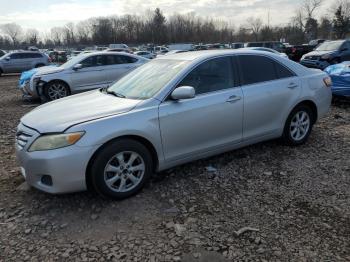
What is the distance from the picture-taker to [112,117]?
3.76 m

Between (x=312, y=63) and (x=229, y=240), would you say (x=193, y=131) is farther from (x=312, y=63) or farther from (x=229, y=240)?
(x=312, y=63)

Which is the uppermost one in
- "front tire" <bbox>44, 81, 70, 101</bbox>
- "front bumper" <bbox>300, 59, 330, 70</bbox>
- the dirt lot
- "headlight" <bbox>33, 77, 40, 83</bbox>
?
"headlight" <bbox>33, 77, 40, 83</bbox>

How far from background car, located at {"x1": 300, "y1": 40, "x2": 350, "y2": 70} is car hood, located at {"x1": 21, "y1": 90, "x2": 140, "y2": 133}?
13134 mm

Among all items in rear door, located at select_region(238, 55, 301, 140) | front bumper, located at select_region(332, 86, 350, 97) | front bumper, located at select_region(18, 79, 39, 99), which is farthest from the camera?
front bumper, located at select_region(18, 79, 39, 99)

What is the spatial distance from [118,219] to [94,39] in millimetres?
99670

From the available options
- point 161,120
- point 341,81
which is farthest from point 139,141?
point 341,81

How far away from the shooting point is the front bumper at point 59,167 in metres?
3.51

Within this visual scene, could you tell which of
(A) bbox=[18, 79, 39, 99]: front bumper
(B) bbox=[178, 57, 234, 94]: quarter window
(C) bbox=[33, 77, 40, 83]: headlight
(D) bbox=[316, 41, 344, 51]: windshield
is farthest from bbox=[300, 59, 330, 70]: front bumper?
(B) bbox=[178, 57, 234, 94]: quarter window

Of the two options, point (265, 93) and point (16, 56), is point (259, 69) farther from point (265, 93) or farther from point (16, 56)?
point (16, 56)

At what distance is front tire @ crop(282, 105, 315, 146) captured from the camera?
5.36 m

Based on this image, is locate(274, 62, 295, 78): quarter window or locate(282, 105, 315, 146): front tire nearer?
locate(274, 62, 295, 78): quarter window

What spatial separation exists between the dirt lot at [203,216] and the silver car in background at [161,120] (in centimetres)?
31

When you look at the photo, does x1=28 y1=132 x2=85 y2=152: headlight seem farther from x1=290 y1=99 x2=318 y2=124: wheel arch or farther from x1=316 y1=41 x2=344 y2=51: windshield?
x1=316 y1=41 x2=344 y2=51: windshield

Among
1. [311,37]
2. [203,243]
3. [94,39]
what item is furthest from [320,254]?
[94,39]
